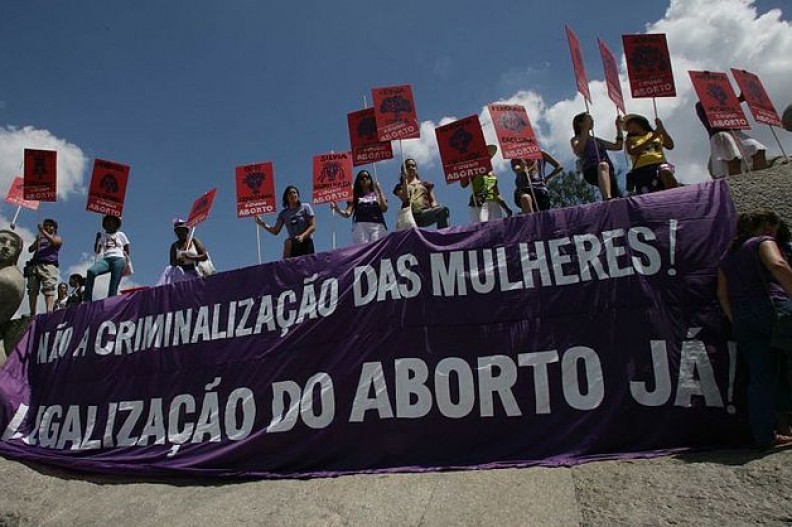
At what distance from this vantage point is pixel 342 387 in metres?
4.31

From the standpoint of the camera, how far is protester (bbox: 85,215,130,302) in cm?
700

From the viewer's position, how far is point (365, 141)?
6.93 metres

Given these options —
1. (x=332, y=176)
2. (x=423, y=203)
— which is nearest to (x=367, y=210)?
(x=423, y=203)

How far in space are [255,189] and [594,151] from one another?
179 inches

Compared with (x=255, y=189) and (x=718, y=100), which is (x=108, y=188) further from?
(x=718, y=100)

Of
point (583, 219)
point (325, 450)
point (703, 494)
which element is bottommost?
point (703, 494)

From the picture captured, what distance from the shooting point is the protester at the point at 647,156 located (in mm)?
4844

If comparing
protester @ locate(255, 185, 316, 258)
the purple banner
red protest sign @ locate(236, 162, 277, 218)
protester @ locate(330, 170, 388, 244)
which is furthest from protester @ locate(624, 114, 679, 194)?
red protest sign @ locate(236, 162, 277, 218)

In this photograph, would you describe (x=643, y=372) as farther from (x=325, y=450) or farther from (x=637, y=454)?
(x=325, y=450)

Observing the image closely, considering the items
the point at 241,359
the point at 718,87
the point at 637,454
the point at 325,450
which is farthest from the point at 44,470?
the point at 718,87

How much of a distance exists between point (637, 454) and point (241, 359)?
328 centimetres

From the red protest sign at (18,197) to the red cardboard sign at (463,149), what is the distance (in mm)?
5854

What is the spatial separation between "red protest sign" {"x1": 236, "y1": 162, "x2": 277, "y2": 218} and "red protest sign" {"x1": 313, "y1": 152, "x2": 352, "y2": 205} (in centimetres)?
63

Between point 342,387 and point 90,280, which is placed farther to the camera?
point 90,280
